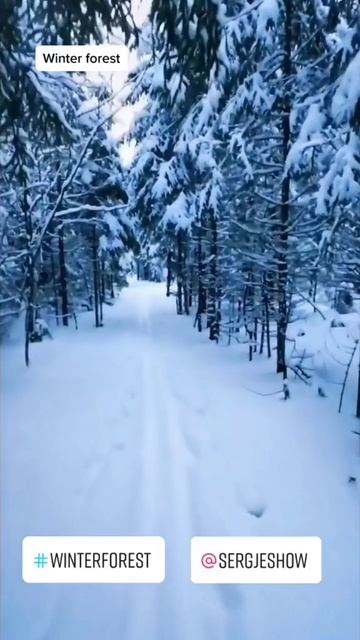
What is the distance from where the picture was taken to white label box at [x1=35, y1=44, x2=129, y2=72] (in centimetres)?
323

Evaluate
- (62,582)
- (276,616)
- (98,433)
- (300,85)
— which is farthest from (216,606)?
(300,85)

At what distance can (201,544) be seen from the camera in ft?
9.13

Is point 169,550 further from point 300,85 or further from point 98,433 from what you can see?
A: point 300,85

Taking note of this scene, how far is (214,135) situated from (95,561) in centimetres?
949

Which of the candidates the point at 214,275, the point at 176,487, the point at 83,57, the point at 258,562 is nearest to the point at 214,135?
the point at 214,275

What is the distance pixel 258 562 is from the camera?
2652 mm

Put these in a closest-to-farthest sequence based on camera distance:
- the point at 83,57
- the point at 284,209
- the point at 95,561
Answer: the point at 95,561 → the point at 83,57 → the point at 284,209

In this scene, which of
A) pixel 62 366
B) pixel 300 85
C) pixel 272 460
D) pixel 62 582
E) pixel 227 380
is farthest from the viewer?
pixel 62 366

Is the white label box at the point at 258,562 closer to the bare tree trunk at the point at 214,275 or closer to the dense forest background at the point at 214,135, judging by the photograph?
the dense forest background at the point at 214,135

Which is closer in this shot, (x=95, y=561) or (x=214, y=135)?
(x=95, y=561)

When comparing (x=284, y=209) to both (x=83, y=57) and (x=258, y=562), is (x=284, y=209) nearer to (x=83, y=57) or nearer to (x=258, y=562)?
(x=83, y=57)

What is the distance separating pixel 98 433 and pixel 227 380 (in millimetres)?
3669

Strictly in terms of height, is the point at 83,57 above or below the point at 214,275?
above

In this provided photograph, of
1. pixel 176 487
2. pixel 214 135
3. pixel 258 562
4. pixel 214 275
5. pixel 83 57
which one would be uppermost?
pixel 214 135
